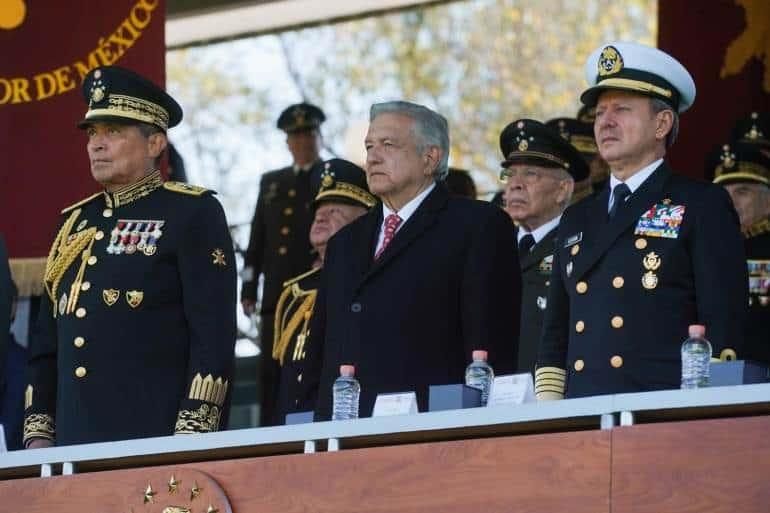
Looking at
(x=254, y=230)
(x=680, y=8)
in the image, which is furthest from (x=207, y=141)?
(x=680, y=8)

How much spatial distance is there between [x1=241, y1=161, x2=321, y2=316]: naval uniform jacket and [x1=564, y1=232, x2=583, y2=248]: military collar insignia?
4.49 m

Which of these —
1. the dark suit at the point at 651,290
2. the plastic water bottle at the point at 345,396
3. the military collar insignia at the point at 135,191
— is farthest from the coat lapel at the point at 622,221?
the military collar insignia at the point at 135,191

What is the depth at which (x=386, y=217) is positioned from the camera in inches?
255

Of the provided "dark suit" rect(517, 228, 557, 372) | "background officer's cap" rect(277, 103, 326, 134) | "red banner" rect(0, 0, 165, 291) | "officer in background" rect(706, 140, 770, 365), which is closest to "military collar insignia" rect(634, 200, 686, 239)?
"dark suit" rect(517, 228, 557, 372)

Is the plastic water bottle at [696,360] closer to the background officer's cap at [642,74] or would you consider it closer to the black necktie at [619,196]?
the black necktie at [619,196]

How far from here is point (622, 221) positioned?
228 inches

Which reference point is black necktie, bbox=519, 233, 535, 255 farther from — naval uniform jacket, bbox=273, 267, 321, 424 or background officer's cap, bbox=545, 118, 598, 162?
background officer's cap, bbox=545, 118, 598, 162

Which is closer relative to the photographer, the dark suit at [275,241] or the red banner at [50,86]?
the red banner at [50,86]

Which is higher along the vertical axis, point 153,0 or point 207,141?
point 207,141

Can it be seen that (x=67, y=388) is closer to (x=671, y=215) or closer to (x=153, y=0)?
(x=671, y=215)

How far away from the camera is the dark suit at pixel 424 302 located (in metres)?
6.15

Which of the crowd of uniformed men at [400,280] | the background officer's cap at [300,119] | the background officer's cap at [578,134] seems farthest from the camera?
the background officer's cap at [300,119]

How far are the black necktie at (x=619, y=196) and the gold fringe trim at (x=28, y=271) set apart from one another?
297 centimetres

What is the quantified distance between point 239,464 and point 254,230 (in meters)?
5.88
